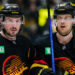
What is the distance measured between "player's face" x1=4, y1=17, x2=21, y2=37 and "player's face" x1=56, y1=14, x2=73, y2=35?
717 millimetres

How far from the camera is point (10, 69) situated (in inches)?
213

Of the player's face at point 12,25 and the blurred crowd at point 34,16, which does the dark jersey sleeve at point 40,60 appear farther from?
the blurred crowd at point 34,16

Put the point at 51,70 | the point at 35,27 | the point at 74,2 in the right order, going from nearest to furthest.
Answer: the point at 51,70
the point at 74,2
the point at 35,27

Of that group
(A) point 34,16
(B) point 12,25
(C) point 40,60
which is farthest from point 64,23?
(A) point 34,16

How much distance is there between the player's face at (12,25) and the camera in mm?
5523

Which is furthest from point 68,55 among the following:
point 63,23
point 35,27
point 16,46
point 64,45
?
point 35,27

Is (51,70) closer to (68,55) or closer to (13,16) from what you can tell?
(68,55)

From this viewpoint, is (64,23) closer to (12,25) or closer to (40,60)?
(40,60)

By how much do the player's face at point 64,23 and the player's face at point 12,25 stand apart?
0.72m

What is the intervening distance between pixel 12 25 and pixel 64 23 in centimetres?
92

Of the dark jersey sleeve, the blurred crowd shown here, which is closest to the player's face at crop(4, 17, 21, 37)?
the dark jersey sleeve

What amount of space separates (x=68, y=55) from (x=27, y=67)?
2.50ft

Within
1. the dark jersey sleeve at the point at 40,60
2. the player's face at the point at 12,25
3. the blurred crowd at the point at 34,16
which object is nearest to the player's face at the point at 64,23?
the dark jersey sleeve at the point at 40,60

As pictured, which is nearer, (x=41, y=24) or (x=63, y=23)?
(x=63, y=23)
